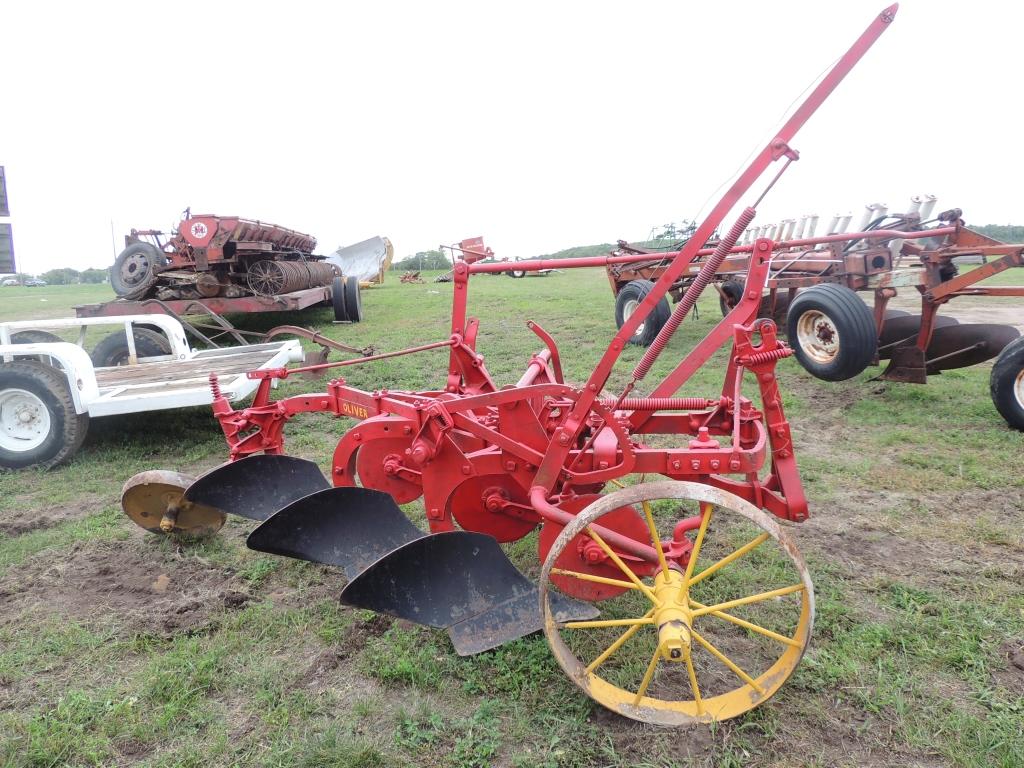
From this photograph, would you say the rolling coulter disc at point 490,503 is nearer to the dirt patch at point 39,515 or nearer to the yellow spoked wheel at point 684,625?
the yellow spoked wheel at point 684,625

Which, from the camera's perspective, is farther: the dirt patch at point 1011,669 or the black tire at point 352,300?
the black tire at point 352,300

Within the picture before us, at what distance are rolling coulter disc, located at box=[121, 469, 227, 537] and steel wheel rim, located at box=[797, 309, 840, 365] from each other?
219 inches

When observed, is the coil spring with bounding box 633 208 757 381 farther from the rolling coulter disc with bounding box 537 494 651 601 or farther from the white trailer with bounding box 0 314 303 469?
the white trailer with bounding box 0 314 303 469

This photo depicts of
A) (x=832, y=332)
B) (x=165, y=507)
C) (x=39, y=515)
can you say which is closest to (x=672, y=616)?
(x=165, y=507)

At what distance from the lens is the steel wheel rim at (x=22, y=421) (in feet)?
16.5

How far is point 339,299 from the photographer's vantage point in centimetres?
1292

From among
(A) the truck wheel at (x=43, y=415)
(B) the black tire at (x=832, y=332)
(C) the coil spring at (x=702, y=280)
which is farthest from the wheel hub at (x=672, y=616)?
(A) the truck wheel at (x=43, y=415)

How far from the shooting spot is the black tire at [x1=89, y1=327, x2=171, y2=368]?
23.5 ft

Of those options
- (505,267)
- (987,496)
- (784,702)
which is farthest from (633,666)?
(987,496)

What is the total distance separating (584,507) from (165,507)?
2.42 meters

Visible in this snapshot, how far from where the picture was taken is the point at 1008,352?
5.19 metres

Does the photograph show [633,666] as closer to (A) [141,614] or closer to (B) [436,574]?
(B) [436,574]

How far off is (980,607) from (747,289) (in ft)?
6.15

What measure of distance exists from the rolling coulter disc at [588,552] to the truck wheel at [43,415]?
419 centimetres
